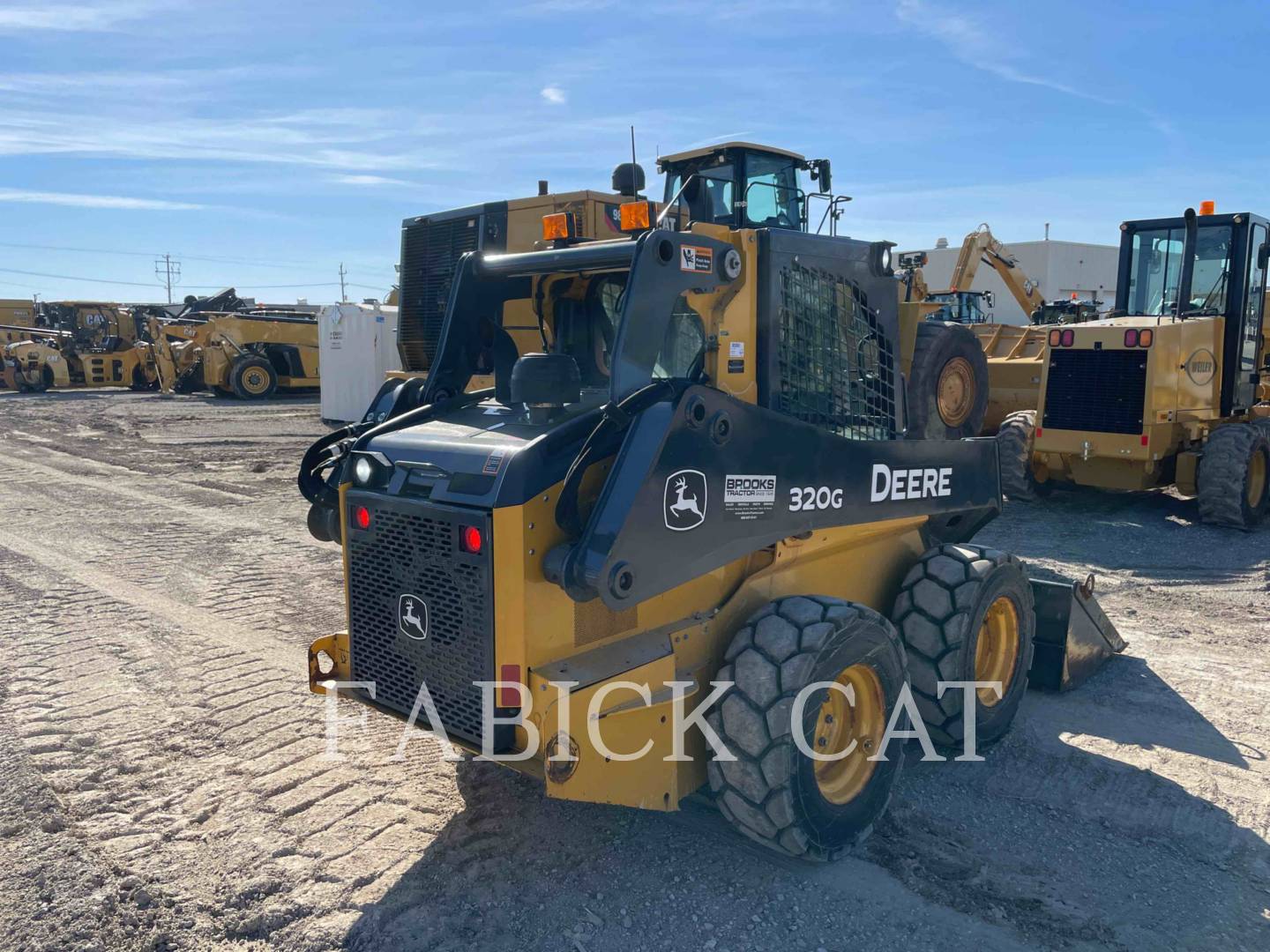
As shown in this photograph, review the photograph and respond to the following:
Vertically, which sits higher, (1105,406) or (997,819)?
(1105,406)

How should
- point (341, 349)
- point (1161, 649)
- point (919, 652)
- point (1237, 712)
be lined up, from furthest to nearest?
point (341, 349)
point (1161, 649)
point (1237, 712)
point (919, 652)

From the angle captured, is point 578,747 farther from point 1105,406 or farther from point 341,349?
point 341,349

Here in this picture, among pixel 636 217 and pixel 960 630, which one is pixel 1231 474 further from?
pixel 636 217

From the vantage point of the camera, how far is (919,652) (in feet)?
14.6

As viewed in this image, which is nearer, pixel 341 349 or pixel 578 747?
pixel 578 747

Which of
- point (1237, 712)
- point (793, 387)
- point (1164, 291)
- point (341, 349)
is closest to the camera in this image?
point (793, 387)

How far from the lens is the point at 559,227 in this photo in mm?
4227

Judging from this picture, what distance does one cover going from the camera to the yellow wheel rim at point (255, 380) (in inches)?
1059

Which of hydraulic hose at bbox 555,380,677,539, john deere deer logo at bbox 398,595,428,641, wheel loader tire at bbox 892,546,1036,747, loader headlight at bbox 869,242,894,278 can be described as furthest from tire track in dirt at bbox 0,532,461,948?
loader headlight at bbox 869,242,894,278

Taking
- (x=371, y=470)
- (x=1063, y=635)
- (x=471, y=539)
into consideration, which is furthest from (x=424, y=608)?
(x=1063, y=635)

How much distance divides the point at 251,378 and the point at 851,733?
25934 millimetres

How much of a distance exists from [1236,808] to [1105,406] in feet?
20.4

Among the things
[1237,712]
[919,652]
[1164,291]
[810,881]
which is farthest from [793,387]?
[1164,291]

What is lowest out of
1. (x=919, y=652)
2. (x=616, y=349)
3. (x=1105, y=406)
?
(x=919, y=652)
